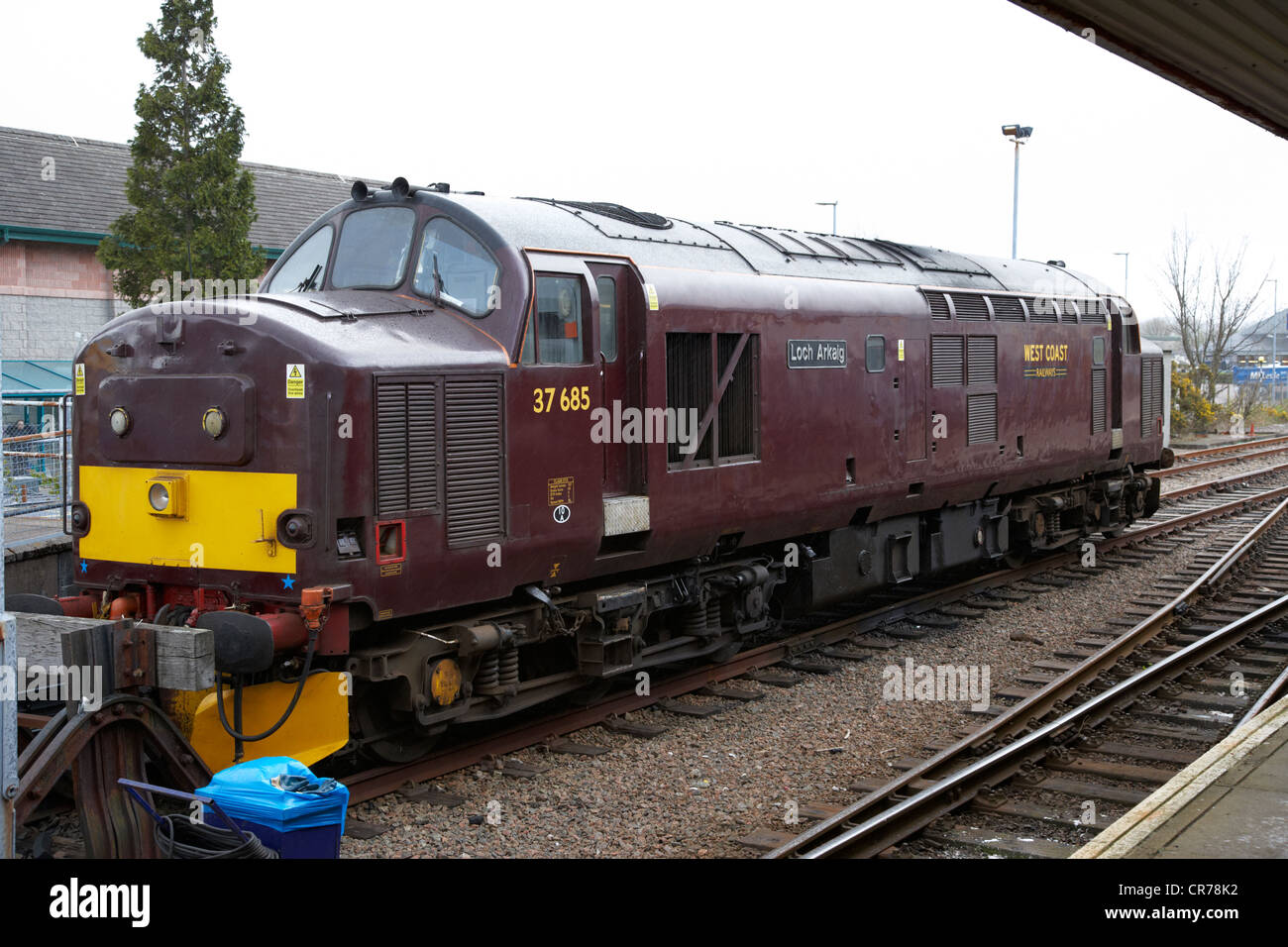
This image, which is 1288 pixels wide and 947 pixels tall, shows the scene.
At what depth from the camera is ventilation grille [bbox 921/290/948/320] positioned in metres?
13.1

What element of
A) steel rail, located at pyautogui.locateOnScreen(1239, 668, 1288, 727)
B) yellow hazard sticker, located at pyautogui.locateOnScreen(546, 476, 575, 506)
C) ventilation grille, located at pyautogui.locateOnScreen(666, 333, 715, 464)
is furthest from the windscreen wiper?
steel rail, located at pyautogui.locateOnScreen(1239, 668, 1288, 727)

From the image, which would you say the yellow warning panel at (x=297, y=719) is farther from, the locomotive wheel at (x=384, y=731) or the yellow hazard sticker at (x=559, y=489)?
the yellow hazard sticker at (x=559, y=489)

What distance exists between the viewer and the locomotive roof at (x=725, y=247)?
8677mm

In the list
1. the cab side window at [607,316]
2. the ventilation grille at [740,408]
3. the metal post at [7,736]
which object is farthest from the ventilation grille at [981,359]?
the metal post at [7,736]

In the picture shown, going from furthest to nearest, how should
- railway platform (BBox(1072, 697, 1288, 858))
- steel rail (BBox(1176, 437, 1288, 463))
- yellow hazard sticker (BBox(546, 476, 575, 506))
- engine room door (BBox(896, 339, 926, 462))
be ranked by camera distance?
1. steel rail (BBox(1176, 437, 1288, 463))
2. engine room door (BBox(896, 339, 926, 462))
3. yellow hazard sticker (BBox(546, 476, 575, 506))
4. railway platform (BBox(1072, 697, 1288, 858))

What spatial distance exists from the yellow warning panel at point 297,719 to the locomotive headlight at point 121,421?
1.79 metres

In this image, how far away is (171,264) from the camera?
1902cm

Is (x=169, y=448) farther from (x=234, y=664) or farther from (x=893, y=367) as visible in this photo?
(x=893, y=367)

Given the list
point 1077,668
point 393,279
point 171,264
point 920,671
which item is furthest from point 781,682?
point 171,264

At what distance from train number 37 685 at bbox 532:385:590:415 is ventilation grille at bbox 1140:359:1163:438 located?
12.1 meters

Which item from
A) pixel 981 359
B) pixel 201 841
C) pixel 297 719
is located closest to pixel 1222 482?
pixel 981 359

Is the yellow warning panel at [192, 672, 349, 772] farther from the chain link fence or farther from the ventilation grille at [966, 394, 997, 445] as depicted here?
the ventilation grille at [966, 394, 997, 445]

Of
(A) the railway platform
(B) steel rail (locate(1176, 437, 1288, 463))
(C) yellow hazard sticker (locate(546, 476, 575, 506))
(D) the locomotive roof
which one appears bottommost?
(A) the railway platform

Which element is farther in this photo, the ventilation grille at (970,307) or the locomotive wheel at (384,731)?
the ventilation grille at (970,307)
